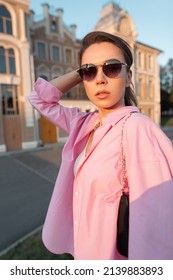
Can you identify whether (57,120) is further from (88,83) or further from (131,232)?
(131,232)

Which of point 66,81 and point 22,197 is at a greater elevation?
point 66,81

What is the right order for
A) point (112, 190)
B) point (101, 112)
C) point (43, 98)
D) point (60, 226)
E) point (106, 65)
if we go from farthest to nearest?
point (43, 98) < point (60, 226) < point (101, 112) < point (106, 65) < point (112, 190)

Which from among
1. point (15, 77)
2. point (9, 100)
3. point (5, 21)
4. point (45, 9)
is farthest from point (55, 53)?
point (9, 100)

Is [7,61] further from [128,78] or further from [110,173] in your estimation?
[110,173]

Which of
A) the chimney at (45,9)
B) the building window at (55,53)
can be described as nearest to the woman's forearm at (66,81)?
the building window at (55,53)

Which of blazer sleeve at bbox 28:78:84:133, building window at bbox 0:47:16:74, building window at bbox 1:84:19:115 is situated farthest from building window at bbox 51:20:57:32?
blazer sleeve at bbox 28:78:84:133

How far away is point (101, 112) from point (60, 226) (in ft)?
2.96

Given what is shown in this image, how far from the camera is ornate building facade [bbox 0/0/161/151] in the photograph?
15.7 metres

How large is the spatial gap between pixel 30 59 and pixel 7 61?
183 centimetres

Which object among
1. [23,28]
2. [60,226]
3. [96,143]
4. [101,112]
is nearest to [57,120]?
[101,112]

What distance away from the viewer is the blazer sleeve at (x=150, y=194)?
1.02 meters

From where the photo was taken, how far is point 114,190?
1.18m

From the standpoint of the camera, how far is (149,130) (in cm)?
109

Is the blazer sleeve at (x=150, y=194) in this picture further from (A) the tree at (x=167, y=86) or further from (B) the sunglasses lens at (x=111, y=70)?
(A) the tree at (x=167, y=86)
